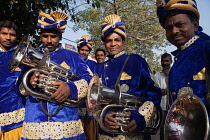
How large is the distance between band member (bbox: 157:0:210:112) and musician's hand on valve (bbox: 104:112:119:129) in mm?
735

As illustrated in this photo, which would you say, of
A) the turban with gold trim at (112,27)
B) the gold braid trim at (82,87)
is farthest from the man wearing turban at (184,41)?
the gold braid trim at (82,87)

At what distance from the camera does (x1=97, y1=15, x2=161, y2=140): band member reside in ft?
8.38

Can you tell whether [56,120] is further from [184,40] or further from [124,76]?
[184,40]

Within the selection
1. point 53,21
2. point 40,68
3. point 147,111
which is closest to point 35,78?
point 40,68

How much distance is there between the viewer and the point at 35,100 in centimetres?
293

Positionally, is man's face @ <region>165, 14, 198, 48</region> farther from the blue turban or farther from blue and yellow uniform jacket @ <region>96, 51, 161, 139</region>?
blue and yellow uniform jacket @ <region>96, 51, 161, 139</region>

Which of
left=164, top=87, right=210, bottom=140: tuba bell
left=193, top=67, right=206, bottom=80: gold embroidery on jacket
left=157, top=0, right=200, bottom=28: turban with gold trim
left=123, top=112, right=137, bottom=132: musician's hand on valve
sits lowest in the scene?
left=123, top=112, right=137, bottom=132: musician's hand on valve

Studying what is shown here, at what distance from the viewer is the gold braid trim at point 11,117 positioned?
140 inches

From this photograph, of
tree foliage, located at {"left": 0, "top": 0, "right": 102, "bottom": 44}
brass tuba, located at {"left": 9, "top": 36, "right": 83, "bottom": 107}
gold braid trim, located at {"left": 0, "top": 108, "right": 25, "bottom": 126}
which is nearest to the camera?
brass tuba, located at {"left": 9, "top": 36, "right": 83, "bottom": 107}

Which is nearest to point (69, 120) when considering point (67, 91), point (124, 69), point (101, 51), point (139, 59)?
point (67, 91)

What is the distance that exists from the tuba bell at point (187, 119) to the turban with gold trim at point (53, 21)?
6.22 ft

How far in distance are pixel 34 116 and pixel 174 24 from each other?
203cm

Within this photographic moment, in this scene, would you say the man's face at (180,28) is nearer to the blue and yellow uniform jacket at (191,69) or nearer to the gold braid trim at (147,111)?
the blue and yellow uniform jacket at (191,69)

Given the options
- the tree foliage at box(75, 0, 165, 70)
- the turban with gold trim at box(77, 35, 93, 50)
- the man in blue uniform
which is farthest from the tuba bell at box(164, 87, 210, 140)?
the tree foliage at box(75, 0, 165, 70)
